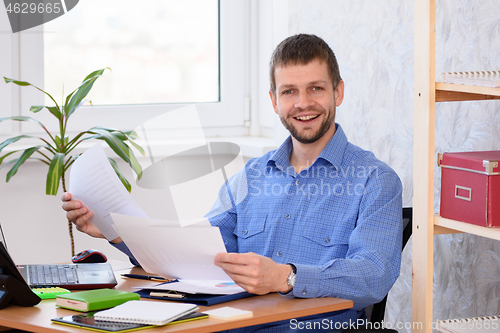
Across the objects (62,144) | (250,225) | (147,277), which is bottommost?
(147,277)

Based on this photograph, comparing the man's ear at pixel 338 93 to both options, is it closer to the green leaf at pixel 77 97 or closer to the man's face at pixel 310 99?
the man's face at pixel 310 99

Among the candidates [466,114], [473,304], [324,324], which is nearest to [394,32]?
[466,114]

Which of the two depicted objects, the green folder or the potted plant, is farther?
the potted plant

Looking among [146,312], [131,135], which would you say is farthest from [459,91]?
[131,135]

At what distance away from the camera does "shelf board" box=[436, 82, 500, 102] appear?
132 centimetres

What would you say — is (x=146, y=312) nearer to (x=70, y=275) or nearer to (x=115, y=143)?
(x=70, y=275)

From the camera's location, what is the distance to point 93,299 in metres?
1.21

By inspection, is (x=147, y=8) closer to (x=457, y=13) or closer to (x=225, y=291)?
(x=457, y=13)

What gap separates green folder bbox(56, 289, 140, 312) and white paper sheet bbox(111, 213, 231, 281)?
A: 0.12 meters

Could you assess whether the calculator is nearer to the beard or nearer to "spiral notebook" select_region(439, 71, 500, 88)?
the beard

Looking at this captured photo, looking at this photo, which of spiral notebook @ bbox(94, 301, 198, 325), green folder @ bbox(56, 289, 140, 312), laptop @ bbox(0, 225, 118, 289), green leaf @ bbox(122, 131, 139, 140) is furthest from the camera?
green leaf @ bbox(122, 131, 139, 140)

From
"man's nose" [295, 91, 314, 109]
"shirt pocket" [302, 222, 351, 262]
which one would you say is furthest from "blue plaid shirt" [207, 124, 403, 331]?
"man's nose" [295, 91, 314, 109]

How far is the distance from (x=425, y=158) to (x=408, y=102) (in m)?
0.59

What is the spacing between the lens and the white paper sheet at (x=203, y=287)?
4.31ft
